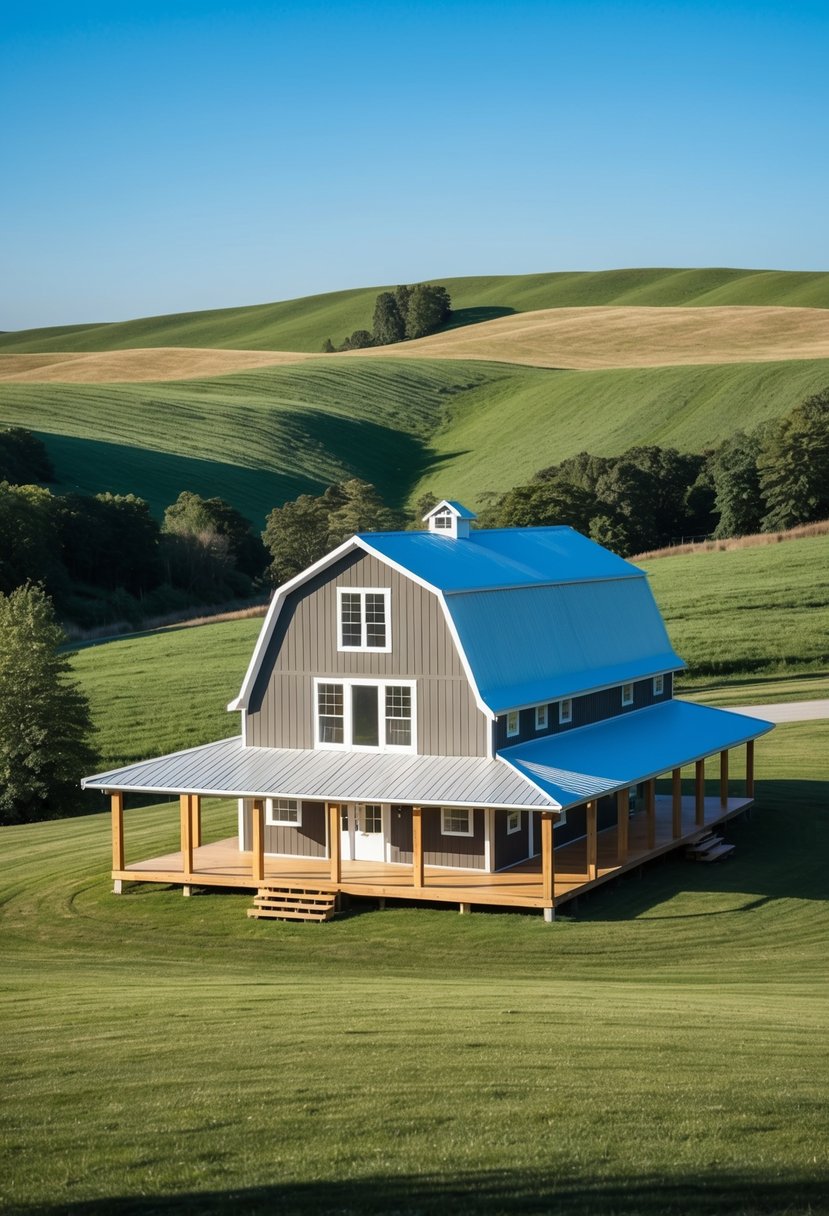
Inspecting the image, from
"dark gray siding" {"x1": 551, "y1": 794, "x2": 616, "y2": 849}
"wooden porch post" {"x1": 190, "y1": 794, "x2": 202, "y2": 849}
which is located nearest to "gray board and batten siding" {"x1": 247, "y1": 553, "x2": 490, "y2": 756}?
"wooden porch post" {"x1": 190, "y1": 794, "x2": 202, "y2": 849}

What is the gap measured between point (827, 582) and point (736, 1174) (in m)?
50.9

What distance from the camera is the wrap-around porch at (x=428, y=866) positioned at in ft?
83.4

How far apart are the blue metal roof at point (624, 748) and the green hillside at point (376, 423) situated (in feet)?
202

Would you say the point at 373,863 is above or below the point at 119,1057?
below

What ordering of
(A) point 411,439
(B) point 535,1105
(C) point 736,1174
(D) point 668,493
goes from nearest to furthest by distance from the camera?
1. (C) point 736,1174
2. (B) point 535,1105
3. (D) point 668,493
4. (A) point 411,439

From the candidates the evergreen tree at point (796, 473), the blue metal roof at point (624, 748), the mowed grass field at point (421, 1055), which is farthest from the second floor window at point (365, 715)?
the evergreen tree at point (796, 473)

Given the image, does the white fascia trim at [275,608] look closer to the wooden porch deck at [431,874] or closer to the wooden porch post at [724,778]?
the wooden porch deck at [431,874]

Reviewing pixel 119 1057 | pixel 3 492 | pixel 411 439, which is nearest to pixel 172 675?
pixel 3 492

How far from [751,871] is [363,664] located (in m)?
8.56

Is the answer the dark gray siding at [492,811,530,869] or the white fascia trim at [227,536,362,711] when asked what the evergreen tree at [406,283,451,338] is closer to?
the white fascia trim at [227,536,362,711]

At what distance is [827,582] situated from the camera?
58531 millimetres

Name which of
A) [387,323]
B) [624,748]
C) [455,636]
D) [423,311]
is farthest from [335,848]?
[423,311]

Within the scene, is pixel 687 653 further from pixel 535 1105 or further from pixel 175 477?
pixel 175 477

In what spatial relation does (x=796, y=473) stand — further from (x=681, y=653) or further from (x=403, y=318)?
(x=403, y=318)
